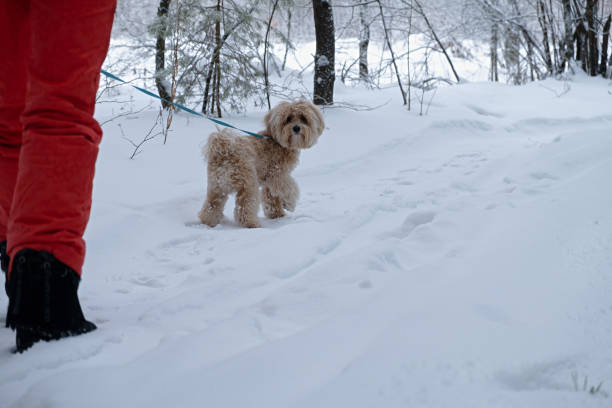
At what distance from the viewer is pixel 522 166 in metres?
3.36

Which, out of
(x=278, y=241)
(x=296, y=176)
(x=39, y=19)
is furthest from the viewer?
(x=296, y=176)

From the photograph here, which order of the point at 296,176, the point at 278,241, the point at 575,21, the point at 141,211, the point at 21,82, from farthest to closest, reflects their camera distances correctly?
the point at 575,21, the point at 296,176, the point at 141,211, the point at 278,241, the point at 21,82

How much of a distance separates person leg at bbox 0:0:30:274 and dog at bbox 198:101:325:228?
1820mm

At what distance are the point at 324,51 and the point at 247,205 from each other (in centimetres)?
446

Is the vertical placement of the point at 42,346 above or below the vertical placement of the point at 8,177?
below

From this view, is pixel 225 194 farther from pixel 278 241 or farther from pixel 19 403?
pixel 19 403

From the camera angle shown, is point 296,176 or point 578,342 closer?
point 578,342

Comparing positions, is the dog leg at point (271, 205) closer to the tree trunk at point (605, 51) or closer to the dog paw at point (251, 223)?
the dog paw at point (251, 223)

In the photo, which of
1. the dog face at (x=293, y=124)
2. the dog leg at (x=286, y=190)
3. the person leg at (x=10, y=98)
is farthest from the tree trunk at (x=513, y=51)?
the person leg at (x=10, y=98)

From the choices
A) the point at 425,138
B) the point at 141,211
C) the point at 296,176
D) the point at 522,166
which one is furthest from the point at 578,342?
the point at 425,138

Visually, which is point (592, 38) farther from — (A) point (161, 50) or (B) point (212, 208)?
(B) point (212, 208)

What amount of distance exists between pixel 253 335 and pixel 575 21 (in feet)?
37.9

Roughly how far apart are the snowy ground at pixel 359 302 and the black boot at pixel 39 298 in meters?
0.06

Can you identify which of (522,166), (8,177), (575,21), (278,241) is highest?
(575,21)
